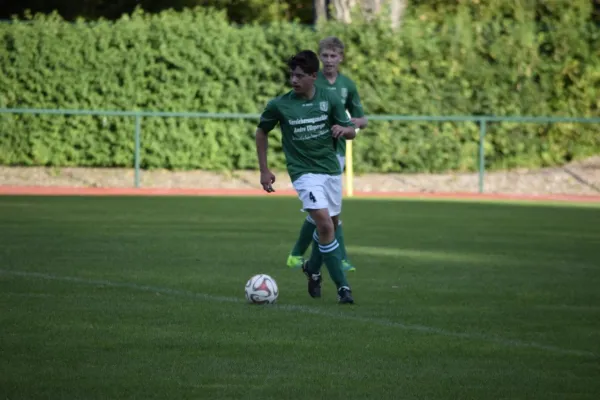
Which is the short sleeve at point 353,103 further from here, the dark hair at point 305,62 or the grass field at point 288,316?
the dark hair at point 305,62

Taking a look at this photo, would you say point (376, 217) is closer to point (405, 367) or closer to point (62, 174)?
point (62, 174)

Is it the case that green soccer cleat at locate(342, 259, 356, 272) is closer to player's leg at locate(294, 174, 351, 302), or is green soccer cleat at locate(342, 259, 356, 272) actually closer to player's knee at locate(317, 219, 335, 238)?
player's leg at locate(294, 174, 351, 302)

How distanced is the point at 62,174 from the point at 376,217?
9.87 metres

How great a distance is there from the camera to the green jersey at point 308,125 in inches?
390

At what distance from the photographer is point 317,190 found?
32.5 feet

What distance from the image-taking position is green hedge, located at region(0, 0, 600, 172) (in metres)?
27.0

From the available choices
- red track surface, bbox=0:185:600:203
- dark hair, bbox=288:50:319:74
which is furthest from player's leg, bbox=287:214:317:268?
red track surface, bbox=0:185:600:203

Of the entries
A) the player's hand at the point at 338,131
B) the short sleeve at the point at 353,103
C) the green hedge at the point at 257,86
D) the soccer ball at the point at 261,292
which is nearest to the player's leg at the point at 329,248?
the soccer ball at the point at 261,292

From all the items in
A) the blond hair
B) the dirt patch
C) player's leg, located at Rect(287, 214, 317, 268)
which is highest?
the blond hair

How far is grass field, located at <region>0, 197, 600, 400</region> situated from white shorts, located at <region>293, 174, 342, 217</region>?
2.51 ft

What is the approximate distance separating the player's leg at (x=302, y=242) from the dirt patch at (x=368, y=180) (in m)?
14.2

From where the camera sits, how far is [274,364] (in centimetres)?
722

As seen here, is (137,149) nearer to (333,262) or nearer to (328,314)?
(333,262)

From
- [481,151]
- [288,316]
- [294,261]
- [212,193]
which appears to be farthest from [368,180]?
[288,316]
